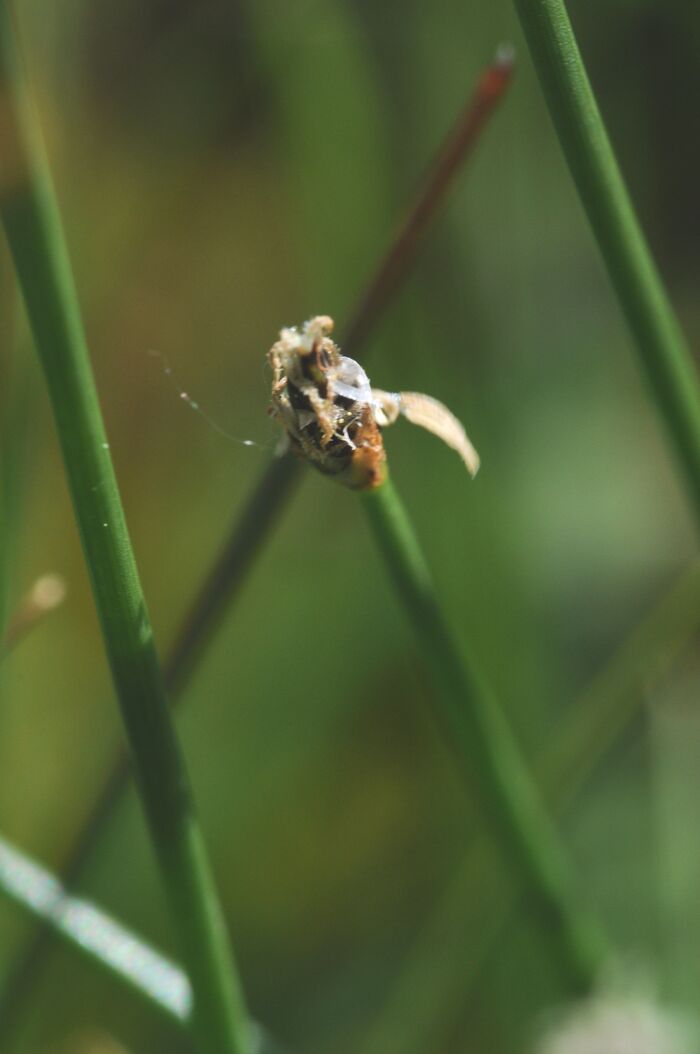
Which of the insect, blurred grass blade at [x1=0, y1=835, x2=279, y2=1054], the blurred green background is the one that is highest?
the blurred green background

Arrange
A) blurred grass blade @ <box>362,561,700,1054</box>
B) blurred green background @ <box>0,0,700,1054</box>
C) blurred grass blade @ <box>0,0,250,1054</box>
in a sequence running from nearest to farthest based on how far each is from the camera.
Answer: blurred grass blade @ <box>0,0,250,1054</box> → blurred grass blade @ <box>362,561,700,1054</box> → blurred green background @ <box>0,0,700,1054</box>

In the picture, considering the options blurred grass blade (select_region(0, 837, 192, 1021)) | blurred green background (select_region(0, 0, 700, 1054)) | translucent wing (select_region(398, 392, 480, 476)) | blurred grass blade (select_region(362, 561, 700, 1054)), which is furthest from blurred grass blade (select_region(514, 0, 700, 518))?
blurred green background (select_region(0, 0, 700, 1054))

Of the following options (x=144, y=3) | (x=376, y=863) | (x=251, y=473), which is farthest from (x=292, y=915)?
(x=144, y=3)

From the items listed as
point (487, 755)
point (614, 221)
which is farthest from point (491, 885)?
point (614, 221)

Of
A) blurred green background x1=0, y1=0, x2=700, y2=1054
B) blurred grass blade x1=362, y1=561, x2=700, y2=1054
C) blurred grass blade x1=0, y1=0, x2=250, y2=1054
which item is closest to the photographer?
blurred grass blade x1=0, y1=0, x2=250, y2=1054

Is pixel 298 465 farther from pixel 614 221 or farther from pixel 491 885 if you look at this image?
pixel 491 885

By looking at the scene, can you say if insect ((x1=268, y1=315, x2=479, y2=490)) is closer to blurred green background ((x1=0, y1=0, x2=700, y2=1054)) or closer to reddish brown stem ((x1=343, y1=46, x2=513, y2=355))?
reddish brown stem ((x1=343, y1=46, x2=513, y2=355))
